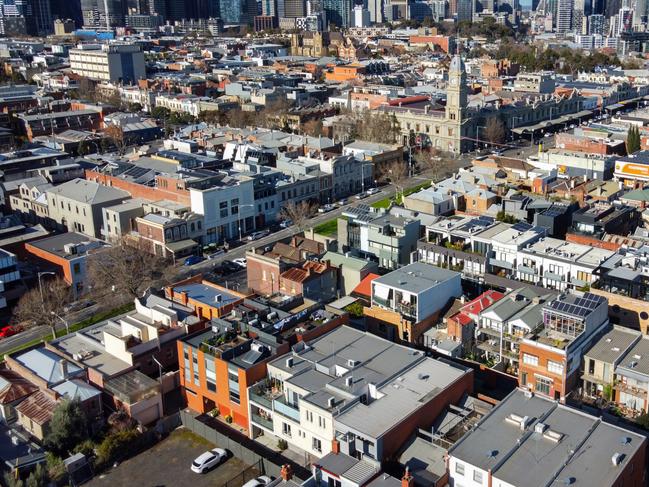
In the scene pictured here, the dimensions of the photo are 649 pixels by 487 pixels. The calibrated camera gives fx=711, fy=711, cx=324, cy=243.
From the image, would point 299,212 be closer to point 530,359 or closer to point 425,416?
point 530,359

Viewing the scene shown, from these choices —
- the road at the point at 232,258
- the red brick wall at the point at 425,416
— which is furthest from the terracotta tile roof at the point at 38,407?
the red brick wall at the point at 425,416

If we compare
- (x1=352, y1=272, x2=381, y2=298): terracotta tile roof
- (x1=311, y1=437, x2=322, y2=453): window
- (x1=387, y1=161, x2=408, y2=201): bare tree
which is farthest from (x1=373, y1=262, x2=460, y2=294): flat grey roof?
(x1=387, y1=161, x2=408, y2=201): bare tree

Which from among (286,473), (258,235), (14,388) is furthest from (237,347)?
(258,235)

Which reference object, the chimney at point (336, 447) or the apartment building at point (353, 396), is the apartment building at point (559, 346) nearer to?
the apartment building at point (353, 396)

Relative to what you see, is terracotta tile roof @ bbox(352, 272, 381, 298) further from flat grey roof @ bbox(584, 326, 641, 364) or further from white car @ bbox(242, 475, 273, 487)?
white car @ bbox(242, 475, 273, 487)

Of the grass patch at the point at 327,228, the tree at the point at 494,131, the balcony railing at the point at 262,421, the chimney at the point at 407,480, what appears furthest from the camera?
the tree at the point at 494,131

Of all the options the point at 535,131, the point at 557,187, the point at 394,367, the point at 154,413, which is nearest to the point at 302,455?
the point at 394,367

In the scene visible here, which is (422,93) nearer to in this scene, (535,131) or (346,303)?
(535,131)
